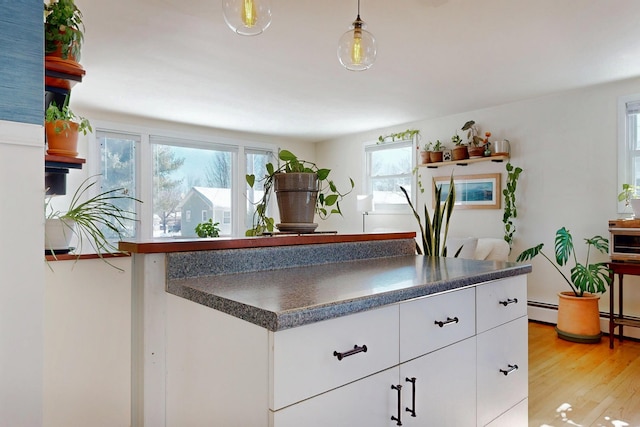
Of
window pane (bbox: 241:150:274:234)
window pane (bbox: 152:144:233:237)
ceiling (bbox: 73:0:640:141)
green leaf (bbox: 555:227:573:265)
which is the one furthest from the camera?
window pane (bbox: 241:150:274:234)

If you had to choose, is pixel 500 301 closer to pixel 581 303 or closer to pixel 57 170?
pixel 57 170

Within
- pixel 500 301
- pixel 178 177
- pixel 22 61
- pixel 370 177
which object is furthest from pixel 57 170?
pixel 370 177

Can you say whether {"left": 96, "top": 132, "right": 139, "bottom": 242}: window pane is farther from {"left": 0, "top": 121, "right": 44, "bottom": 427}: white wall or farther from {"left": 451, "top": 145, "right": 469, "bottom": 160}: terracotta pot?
{"left": 451, "top": 145, "right": 469, "bottom": 160}: terracotta pot

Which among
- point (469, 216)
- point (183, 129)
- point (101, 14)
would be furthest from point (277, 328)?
point (183, 129)

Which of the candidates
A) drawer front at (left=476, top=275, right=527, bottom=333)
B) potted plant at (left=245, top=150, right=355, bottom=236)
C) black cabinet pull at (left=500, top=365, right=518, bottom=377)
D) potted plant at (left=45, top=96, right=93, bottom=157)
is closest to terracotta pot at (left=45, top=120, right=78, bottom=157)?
potted plant at (left=45, top=96, right=93, bottom=157)

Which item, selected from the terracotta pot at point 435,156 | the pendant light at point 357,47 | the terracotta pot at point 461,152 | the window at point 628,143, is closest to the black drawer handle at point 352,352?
the pendant light at point 357,47

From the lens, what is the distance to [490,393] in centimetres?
143

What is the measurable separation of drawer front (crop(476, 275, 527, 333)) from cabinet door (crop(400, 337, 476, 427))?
0.11m

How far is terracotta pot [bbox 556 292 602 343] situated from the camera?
3512 mm

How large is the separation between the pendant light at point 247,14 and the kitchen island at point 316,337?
2.87ft

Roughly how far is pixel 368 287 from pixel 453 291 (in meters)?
0.33

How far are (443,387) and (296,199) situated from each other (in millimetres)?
833

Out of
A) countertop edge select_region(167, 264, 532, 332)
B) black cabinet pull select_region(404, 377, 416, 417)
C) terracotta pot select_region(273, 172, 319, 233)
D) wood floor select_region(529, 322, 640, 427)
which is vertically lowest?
wood floor select_region(529, 322, 640, 427)

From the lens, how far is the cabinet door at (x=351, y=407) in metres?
0.85
